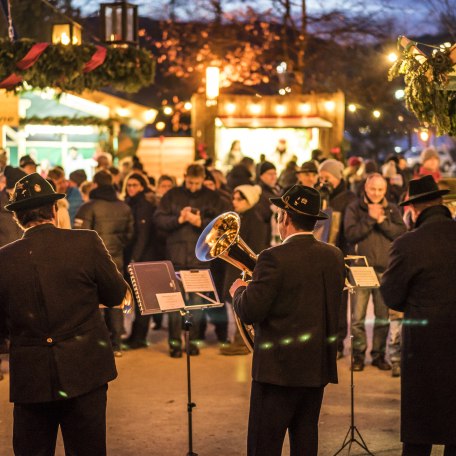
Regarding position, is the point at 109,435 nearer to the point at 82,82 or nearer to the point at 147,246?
→ the point at 147,246

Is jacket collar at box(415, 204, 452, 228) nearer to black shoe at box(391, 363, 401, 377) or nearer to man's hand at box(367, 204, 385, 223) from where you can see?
man's hand at box(367, 204, 385, 223)

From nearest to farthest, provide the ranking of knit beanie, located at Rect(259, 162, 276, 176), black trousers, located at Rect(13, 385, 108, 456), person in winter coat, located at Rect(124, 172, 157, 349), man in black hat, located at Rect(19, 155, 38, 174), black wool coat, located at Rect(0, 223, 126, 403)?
black wool coat, located at Rect(0, 223, 126, 403) < black trousers, located at Rect(13, 385, 108, 456) < man in black hat, located at Rect(19, 155, 38, 174) < person in winter coat, located at Rect(124, 172, 157, 349) < knit beanie, located at Rect(259, 162, 276, 176)

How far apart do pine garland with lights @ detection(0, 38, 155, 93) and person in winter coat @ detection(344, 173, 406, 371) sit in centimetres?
366

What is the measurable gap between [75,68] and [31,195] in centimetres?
734

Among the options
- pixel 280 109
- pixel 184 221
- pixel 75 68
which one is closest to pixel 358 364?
pixel 184 221

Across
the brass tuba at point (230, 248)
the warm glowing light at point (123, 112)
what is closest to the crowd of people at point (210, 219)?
the brass tuba at point (230, 248)

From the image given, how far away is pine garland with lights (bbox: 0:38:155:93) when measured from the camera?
12820mm

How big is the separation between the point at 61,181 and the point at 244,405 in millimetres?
4765

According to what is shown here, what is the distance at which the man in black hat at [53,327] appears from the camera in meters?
5.87

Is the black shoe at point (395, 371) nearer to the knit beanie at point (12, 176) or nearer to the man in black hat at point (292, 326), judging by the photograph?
the knit beanie at point (12, 176)

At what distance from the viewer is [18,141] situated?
65.6ft

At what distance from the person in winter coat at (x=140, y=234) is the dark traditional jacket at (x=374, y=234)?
2740 millimetres

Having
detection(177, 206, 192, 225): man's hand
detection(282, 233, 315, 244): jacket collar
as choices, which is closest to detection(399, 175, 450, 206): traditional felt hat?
detection(282, 233, 315, 244): jacket collar

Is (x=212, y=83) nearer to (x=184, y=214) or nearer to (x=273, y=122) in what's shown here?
(x=273, y=122)
